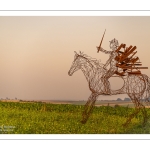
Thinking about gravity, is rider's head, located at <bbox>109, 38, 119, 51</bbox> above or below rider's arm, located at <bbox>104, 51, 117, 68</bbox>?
above

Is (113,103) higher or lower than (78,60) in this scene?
lower

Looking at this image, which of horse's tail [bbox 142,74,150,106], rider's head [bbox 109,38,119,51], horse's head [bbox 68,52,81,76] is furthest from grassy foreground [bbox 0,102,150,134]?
rider's head [bbox 109,38,119,51]

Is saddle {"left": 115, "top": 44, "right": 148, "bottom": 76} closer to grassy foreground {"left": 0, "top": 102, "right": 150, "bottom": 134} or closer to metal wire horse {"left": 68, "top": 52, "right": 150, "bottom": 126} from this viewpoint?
metal wire horse {"left": 68, "top": 52, "right": 150, "bottom": 126}

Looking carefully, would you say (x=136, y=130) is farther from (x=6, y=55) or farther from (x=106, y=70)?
(x=6, y=55)

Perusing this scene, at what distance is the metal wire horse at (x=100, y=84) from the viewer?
2.80m

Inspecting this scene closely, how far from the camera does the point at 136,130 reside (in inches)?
112

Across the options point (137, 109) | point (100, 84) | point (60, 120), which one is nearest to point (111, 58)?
point (100, 84)

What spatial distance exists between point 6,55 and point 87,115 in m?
1.09

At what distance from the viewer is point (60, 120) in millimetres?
2887

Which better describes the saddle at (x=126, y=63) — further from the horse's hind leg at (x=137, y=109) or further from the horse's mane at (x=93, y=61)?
the horse's hind leg at (x=137, y=109)

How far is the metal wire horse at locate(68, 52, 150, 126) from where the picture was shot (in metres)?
2.80

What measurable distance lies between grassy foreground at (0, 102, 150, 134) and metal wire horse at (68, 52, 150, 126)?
7 centimetres
